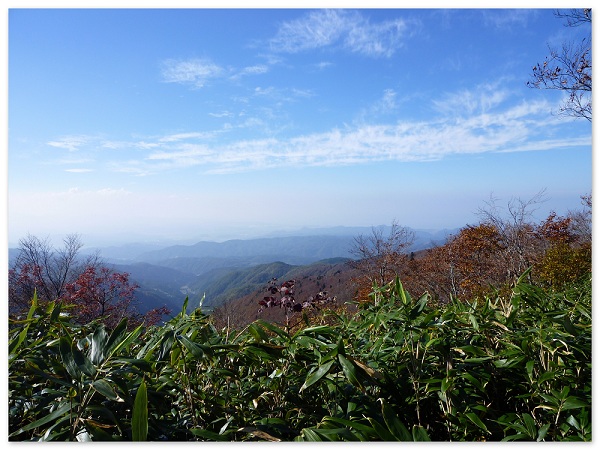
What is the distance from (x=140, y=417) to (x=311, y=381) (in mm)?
277

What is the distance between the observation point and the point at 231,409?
2.46 feet

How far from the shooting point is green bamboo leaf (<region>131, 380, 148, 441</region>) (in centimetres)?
62

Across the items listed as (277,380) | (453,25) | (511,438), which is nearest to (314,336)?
(277,380)

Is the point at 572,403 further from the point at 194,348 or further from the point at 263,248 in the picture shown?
the point at 263,248

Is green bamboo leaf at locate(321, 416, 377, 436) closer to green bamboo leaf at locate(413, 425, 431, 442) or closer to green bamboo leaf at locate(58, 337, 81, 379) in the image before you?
green bamboo leaf at locate(413, 425, 431, 442)

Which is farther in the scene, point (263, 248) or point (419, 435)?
point (263, 248)

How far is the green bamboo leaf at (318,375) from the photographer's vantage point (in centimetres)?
69

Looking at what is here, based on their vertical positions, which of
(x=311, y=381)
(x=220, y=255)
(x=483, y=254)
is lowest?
(x=220, y=255)

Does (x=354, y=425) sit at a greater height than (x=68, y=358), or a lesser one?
lesser

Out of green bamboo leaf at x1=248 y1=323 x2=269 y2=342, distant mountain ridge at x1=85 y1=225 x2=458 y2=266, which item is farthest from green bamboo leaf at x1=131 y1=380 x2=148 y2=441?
distant mountain ridge at x1=85 y1=225 x2=458 y2=266

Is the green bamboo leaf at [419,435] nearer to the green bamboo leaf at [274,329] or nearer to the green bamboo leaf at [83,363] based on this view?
the green bamboo leaf at [274,329]

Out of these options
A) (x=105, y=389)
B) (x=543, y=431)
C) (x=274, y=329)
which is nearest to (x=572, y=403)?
(x=543, y=431)

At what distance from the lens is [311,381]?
2.26 feet

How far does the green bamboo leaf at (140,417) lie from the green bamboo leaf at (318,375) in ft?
0.83
